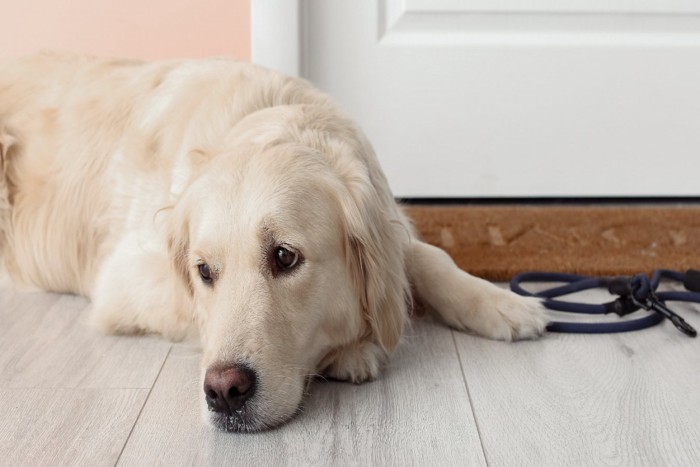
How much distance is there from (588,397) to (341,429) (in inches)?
20.3

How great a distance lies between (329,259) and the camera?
1.79m

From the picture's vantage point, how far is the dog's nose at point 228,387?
5.18 ft

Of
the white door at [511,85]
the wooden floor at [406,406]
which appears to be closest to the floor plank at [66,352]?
the wooden floor at [406,406]

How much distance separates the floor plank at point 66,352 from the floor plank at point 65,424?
5 centimetres

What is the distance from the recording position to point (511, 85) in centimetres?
321

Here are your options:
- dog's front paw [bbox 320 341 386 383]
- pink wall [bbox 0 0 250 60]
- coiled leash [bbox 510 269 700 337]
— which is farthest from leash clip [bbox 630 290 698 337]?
pink wall [bbox 0 0 250 60]

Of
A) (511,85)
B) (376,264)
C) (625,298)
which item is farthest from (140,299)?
(511,85)

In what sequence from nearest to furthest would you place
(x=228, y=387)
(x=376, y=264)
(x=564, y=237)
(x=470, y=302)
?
1. (x=228, y=387)
2. (x=376, y=264)
3. (x=470, y=302)
4. (x=564, y=237)

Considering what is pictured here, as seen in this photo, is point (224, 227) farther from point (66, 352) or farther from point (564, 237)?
point (564, 237)

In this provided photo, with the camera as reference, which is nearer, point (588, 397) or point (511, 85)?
point (588, 397)

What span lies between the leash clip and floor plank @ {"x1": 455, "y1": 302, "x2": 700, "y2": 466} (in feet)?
0.07

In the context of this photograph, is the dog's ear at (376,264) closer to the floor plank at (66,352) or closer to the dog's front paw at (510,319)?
the dog's front paw at (510,319)

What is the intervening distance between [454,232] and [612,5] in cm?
102

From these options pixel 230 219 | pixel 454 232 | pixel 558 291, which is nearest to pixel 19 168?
pixel 230 219
